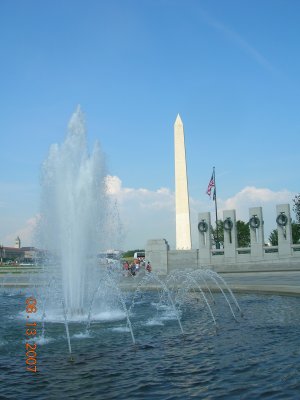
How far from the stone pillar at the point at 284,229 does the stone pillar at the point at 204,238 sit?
4965 millimetres

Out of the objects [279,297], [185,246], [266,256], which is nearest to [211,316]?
[279,297]

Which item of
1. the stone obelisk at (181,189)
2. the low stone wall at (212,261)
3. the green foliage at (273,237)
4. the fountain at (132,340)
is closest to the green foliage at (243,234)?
the green foliage at (273,237)

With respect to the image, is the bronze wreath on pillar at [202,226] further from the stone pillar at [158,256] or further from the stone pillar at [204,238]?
the stone pillar at [158,256]

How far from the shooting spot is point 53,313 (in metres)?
14.9

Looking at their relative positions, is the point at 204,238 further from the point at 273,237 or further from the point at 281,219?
the point at 273,237

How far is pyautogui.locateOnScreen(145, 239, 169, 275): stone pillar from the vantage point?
35.8 m

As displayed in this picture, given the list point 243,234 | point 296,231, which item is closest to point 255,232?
point 296,231

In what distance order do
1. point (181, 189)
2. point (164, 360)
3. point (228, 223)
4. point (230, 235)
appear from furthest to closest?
point (181, 189), point (230, 235), point (228, 223), point (164, 360)

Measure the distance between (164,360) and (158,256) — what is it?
27673mm

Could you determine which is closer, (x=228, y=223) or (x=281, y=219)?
(x=281, y=219)

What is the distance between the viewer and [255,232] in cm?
3434

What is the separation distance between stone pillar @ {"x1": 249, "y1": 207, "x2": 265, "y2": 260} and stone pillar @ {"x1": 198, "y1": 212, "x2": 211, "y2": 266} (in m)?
3.11

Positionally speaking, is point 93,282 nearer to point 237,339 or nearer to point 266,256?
point 237,339

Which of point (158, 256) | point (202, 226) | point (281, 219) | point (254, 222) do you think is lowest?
point (158, 256)
